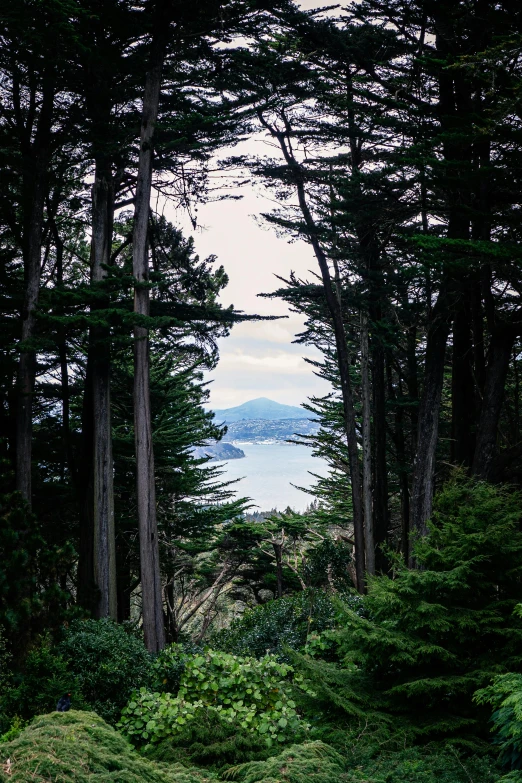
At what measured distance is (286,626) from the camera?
982cm

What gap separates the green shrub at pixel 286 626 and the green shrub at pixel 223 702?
281cm

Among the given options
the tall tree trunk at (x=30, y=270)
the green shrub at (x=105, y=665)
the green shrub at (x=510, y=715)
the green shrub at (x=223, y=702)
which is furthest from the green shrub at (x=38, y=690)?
the tall tree trunk at (x=30, y=270)

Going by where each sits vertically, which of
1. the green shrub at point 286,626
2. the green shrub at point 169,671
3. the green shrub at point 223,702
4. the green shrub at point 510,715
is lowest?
the green shrub at point 286,626

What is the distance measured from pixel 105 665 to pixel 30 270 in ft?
24.0

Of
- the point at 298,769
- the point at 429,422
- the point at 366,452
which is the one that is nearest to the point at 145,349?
the point at 429,422

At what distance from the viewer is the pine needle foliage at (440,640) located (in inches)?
159

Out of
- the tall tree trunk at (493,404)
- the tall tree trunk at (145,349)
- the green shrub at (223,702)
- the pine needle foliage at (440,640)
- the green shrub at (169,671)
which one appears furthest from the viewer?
the tall tree trunk at (145,349)

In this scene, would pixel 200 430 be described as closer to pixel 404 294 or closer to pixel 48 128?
pixel 404 294

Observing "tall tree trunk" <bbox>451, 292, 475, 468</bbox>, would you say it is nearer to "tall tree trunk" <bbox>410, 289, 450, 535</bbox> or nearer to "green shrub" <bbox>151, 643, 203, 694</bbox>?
"tall tree trunk" <bbox>410, 289, 450, 535</bbox>

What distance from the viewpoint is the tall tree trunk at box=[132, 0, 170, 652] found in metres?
10.6

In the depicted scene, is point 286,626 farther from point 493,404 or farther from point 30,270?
point 30,270

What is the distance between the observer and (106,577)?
35.7 ft

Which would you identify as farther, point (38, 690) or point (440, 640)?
point (38, 690)

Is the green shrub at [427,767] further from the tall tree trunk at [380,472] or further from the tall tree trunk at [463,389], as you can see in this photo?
the tall tree trunk at [380,472]
